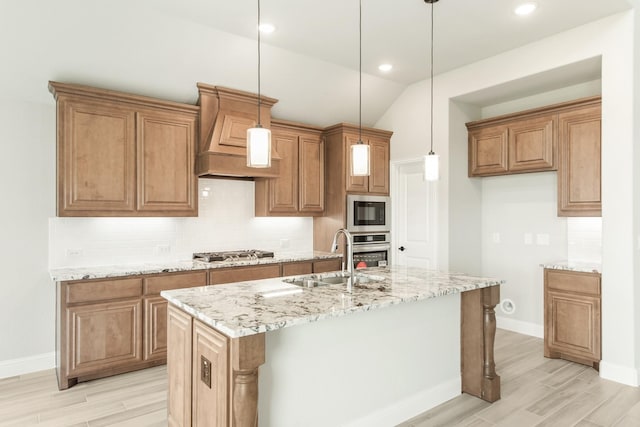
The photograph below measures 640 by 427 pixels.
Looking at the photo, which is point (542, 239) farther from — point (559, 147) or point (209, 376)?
point (209, 376)

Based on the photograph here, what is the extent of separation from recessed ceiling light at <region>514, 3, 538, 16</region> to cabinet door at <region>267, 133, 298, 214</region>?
267cm

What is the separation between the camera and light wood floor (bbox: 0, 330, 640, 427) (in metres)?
2.74

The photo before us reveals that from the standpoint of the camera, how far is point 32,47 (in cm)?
327

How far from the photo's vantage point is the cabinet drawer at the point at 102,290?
10.7ft

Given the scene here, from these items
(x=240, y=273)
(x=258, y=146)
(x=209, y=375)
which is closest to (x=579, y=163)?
(x=258, y=146)

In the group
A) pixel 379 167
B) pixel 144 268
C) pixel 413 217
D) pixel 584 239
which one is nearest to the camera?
pixel 144 268

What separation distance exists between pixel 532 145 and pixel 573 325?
1881mm

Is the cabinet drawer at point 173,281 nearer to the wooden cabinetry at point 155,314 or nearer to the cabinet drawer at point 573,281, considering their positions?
the wooden cabinetry at point 155,314

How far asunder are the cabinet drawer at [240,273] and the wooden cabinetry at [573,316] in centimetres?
279

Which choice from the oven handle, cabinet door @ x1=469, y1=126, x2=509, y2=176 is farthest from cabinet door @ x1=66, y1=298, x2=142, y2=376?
cabinet door @ x1=469, y1=126, x2=509, y2=176

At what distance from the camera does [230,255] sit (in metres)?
4.33

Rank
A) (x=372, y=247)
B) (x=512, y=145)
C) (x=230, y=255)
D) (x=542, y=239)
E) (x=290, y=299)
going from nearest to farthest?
(x=290, y=299)
(x=230, y=255)
(x=512, y=145)
(x=542, y=239)
(x=372, y=247)

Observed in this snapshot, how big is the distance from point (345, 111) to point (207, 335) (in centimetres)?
401

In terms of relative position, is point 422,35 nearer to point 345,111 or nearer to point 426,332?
point 345,111
